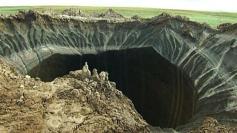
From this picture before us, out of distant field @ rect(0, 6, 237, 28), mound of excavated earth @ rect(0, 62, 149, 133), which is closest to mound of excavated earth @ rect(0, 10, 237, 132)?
mound of excavated earth @ rect(0, 62, 149, 133)

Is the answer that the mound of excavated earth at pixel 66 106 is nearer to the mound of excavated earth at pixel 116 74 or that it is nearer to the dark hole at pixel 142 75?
the mound of excavated earth at pixel 116 74

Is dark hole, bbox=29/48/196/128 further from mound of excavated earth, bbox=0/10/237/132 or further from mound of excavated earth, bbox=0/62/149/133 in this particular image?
mound of excavated earth, bbox=0/62/149/133

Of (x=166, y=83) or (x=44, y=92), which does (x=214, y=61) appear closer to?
(x=166, y=83)

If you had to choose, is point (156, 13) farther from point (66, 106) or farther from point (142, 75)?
point (66, 106)

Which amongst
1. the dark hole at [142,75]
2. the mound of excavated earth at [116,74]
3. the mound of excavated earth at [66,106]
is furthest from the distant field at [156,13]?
the mound of excavated earth at [66,106]

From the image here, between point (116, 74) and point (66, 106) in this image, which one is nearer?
point (66, 106)

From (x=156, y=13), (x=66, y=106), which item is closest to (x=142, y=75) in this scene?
(x=66, y=106)

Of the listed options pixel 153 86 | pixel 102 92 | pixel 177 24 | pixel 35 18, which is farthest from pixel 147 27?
pixel 102 92
